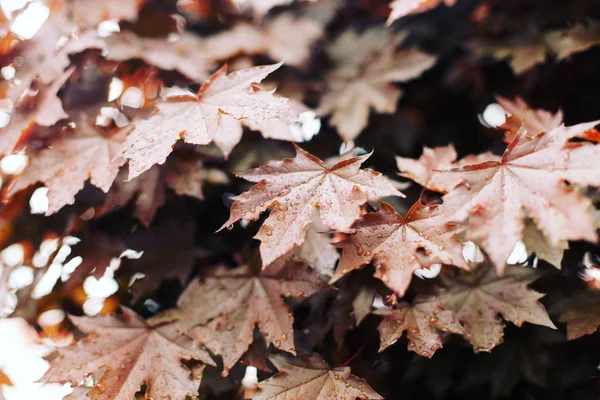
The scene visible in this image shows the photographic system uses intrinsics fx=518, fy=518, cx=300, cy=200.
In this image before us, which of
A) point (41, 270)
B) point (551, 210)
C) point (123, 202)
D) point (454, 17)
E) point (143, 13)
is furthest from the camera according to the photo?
point (454, 17)

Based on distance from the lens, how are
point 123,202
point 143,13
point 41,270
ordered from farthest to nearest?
1. point 143,13
2. point 41,270
3. point 123,202

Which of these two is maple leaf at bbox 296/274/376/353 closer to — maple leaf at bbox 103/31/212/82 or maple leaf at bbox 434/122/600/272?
maple leaf at bbox 434/122/600/272

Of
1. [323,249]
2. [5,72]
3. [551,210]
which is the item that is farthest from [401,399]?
[5,72]

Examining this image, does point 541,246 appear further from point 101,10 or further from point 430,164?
point 101,10

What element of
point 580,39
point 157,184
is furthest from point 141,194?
point 580,39

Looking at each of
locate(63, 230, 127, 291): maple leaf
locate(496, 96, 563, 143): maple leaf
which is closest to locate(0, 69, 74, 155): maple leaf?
locate(63, 230, 127, 291): maple leaf

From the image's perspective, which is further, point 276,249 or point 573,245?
point 573,245

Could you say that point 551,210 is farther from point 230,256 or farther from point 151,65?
point 151,65
